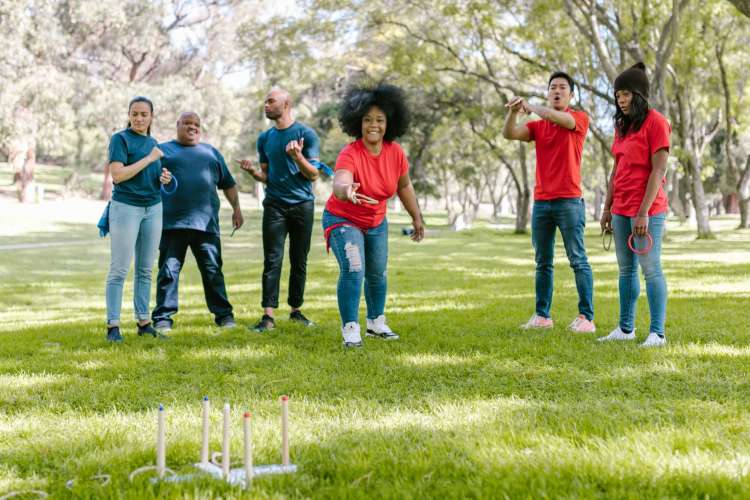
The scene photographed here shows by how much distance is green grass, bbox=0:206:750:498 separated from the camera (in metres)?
3.25

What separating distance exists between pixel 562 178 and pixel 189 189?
3.41m

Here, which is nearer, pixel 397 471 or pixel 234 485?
pixel 234 485

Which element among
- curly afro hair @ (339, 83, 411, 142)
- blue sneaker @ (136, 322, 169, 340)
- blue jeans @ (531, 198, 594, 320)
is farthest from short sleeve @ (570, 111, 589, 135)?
blue sneaker @ (136, 322, 169, 340)

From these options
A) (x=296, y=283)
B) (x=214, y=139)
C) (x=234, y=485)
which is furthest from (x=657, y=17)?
(x=214, y=139)

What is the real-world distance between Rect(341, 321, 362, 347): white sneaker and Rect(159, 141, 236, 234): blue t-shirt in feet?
6.63

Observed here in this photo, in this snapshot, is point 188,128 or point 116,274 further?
point 188,128

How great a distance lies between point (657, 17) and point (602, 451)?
1978 centimetres

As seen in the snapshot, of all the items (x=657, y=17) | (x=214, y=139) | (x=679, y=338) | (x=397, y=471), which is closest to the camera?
(x=397, y=471)

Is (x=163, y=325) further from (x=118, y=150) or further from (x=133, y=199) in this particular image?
(x=118, y=150)

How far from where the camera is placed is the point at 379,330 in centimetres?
691

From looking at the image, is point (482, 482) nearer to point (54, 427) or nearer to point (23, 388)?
point (54, 427)

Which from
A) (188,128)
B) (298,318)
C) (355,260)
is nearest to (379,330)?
(355,260)

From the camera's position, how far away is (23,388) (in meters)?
5.07

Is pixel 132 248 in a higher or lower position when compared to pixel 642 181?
lower
